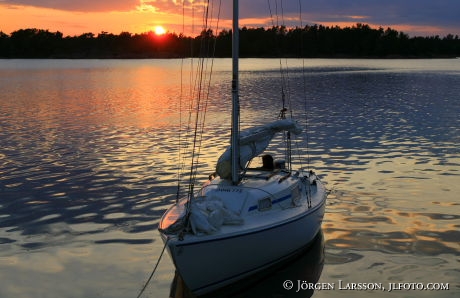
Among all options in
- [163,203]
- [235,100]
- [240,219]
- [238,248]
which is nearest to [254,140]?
[235,100]

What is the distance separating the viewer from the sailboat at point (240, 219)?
12.3 m

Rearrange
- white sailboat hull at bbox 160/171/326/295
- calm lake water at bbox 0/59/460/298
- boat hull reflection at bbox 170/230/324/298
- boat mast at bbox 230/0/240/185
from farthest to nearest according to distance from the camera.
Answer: boat mast at bbox 230/0/240/185 → calm lake water at bbox 0/59/460/298 → boat hull reflection at bbox 170/230/324/298 → white sailboat hull at bbox 160/171/326/295

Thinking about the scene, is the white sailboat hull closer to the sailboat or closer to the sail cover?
the sailboat

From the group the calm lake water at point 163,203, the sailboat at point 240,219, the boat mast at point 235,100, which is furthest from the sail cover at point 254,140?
the calm lake water at point 163,203

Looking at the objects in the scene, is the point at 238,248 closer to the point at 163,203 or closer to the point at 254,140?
the point at 254,140

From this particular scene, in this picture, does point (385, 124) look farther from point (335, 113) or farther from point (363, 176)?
point (363, 176)

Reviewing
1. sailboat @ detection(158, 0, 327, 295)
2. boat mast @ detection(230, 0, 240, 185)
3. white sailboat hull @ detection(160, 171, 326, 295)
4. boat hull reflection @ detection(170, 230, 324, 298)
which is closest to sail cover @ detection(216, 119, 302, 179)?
sailboat @ detection(158, 0, 327, 295)

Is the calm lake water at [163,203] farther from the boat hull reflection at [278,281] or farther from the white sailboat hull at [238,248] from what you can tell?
the white sailboat hull at [238,248]

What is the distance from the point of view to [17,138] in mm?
36312

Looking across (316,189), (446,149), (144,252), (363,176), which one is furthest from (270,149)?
(144,252)

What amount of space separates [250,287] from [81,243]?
239 inches

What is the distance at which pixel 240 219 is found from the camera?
13.3 meters

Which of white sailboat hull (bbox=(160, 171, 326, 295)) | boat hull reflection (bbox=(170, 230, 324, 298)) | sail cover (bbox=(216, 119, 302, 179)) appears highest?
sail cover (bbox=(216, 119, 302, 179))

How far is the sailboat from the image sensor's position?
1234 centimetres
